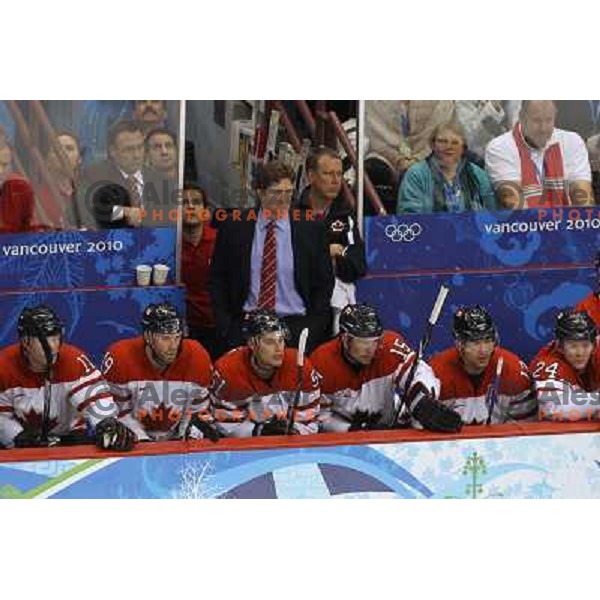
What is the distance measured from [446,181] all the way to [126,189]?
1.37 metres

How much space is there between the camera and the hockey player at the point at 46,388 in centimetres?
654

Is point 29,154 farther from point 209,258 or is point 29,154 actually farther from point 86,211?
point 209,258

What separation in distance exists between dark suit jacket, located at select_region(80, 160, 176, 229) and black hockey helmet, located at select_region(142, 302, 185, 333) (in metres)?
0.38

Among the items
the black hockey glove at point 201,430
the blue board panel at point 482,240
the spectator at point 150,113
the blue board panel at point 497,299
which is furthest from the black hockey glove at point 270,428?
the spectator at point 150,113

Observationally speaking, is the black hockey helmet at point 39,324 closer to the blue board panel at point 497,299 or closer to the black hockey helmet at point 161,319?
the black hockey helmet at point 161,319

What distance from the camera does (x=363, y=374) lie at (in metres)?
6.73

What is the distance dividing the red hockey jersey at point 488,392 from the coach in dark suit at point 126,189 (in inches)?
53.7

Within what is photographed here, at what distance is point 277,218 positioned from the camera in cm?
677

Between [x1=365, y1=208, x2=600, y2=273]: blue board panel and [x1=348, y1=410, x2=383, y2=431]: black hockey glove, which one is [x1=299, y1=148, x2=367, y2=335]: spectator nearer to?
[x1=365, y1=208, x2=600, y2=273]: blue board panel

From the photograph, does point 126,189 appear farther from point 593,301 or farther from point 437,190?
point 593,301

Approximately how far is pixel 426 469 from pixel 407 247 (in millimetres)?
1049

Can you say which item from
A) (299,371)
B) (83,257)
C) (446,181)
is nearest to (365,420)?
(299,371)

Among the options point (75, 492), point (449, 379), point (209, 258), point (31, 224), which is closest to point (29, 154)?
point (31, 224)

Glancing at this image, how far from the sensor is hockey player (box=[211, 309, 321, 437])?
6.58m
